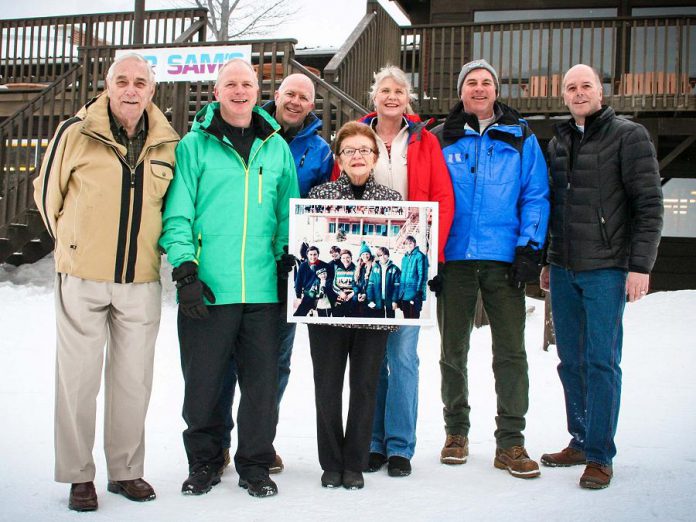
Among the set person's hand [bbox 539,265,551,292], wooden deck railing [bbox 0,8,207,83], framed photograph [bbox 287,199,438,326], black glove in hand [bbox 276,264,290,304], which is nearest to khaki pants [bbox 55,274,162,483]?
black glove in hand [bbox 276,264,290,304]

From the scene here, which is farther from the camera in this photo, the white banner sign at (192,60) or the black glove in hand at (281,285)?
the white banner sign at (192,60)

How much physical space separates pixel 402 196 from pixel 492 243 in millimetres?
524

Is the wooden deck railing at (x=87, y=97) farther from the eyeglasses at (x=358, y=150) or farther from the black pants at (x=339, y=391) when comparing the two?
the black pants at (x=339, y=391)

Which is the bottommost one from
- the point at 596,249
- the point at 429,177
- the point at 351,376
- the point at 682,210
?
the point at 351,376

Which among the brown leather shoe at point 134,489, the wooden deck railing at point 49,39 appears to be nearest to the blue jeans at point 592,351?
the brown leather shoe at point 134,489

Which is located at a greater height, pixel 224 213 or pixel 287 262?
pixel 224 213

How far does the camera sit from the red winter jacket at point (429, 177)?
363 centimetres

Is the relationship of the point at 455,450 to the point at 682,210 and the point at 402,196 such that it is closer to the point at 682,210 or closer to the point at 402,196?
the point at 402,196

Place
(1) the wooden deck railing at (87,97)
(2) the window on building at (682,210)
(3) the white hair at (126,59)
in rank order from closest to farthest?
(3) the white hair at (126,59), (1) the wooden deck railing at (87,97), (2) the window on building at (682,210)

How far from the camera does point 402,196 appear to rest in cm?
364

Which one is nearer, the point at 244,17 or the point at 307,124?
the point at 307,124

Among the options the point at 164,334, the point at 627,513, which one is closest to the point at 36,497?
the point at 627,513

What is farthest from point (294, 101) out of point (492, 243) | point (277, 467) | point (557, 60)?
point (557, 60)

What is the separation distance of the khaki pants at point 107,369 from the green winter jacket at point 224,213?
315mm
